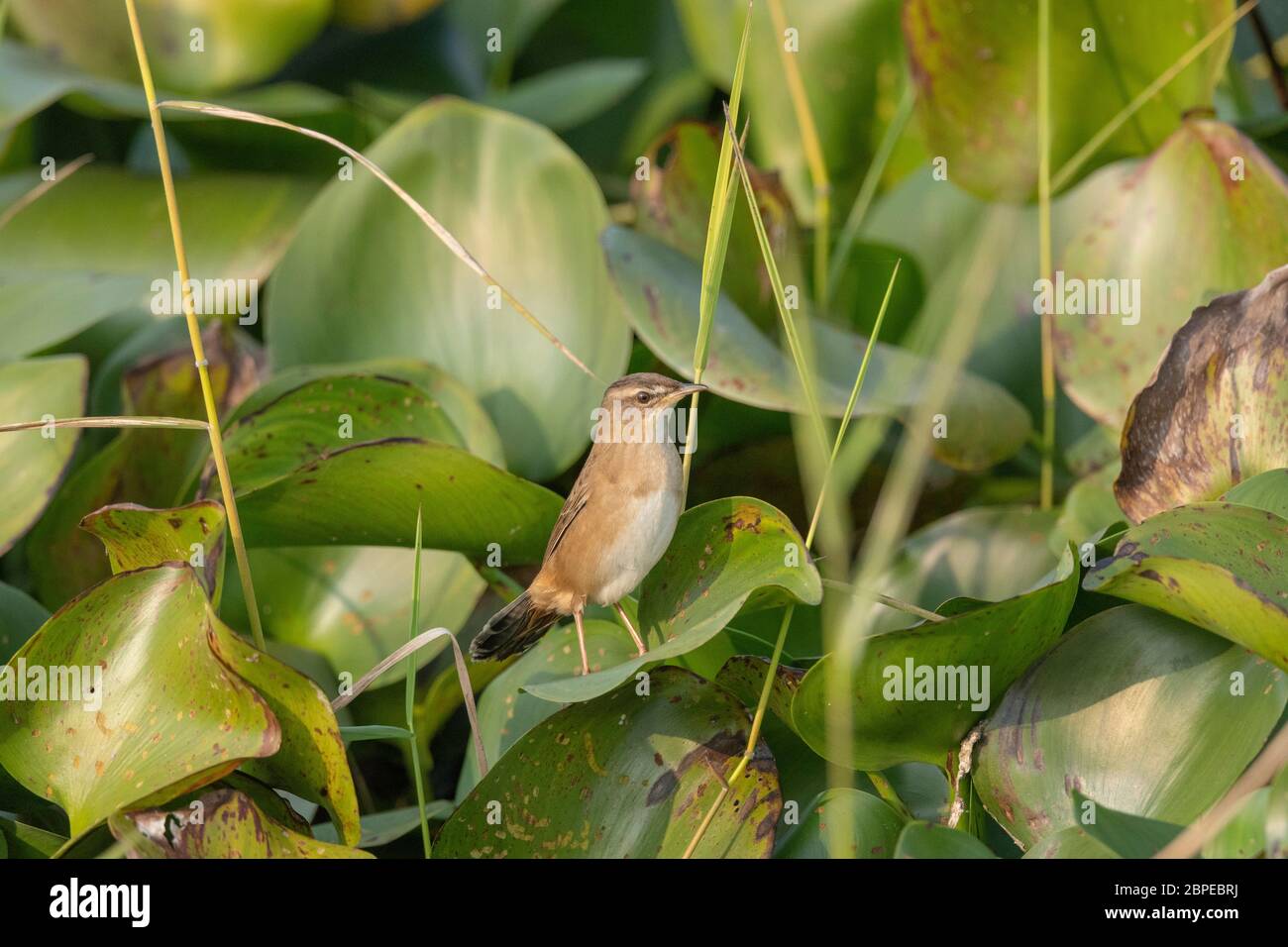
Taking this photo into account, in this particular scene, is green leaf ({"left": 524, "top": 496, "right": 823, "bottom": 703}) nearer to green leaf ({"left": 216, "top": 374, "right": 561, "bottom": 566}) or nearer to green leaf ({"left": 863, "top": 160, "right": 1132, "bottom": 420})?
green leaf ({"left": 216, "top": 374, "right": 561, "bottom": 566})

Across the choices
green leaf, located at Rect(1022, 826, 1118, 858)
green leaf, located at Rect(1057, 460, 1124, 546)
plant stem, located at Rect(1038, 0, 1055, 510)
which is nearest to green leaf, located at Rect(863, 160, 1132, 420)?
plant stem, located at Rect(1038, 0, 1055, 510)

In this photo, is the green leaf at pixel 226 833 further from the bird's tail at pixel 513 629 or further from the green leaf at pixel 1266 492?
the green leaf at pixel 1266 492

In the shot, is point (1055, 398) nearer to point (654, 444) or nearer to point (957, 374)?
point (957, 374)

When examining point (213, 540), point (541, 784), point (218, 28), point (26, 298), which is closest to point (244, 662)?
point (213, 540)

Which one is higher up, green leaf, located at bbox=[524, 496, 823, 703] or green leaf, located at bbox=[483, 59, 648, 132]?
green leaf, located at bbox=[483, 59, 648, 132]

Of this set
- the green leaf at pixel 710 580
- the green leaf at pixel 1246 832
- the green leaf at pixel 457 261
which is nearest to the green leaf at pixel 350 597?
→ the green leaf at pixel 457 261

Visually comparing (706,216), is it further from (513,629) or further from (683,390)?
(513,629)
